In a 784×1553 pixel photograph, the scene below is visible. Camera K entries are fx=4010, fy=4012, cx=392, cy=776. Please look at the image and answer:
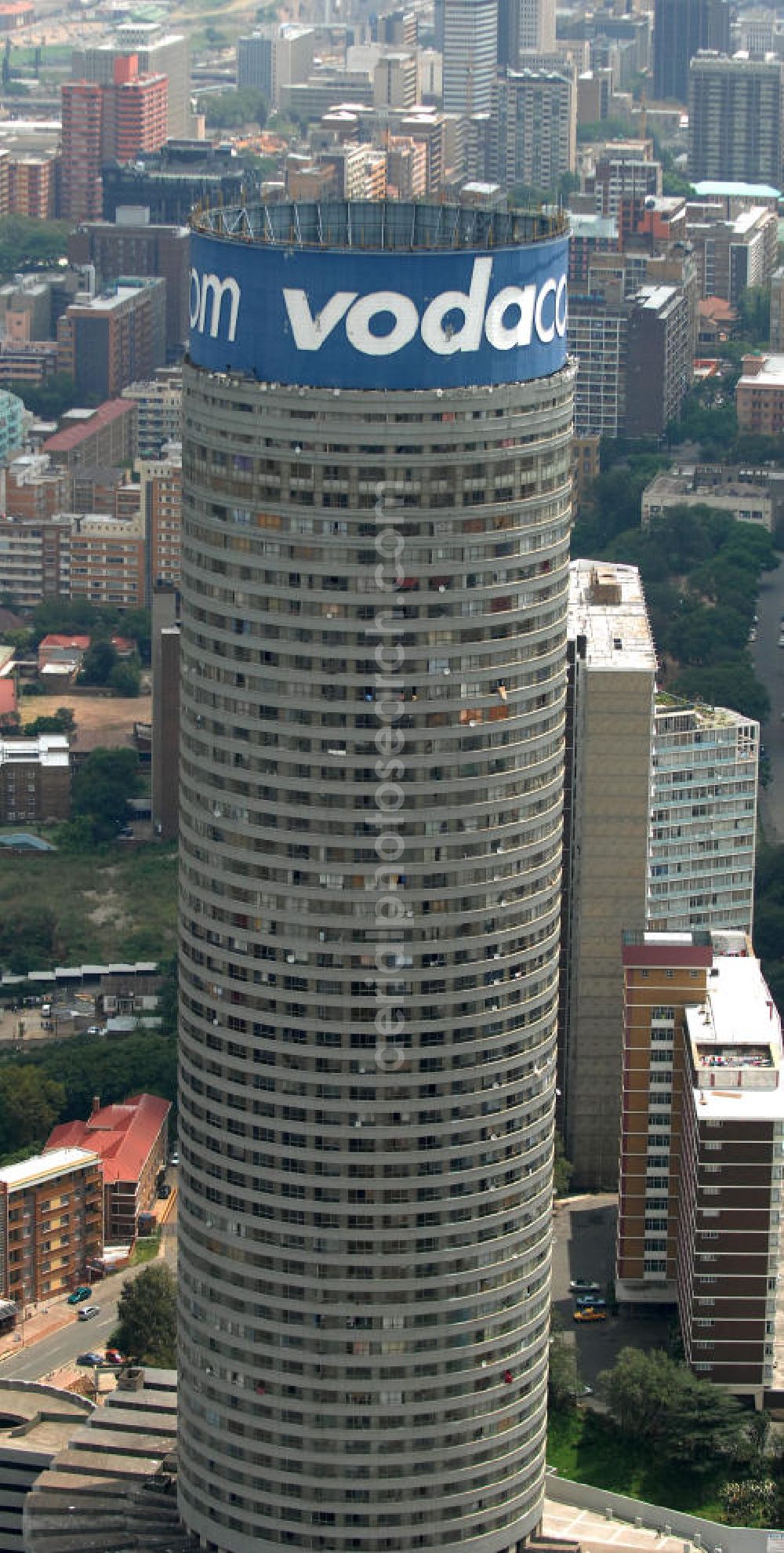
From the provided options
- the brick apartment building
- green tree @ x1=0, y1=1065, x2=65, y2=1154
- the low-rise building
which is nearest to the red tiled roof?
the low-rise building

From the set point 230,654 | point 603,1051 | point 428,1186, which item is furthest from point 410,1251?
point 603,1051

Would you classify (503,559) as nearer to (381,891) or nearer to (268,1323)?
(381,891)

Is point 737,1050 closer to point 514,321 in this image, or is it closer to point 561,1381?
point 561,1381

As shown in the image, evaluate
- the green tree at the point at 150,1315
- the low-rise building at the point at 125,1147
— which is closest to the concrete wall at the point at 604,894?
the low-rise building at the point at 125,1147

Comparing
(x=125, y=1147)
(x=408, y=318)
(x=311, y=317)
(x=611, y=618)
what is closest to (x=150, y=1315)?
(x=125, y=1147)

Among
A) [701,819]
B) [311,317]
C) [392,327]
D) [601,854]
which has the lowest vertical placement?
[601,854]

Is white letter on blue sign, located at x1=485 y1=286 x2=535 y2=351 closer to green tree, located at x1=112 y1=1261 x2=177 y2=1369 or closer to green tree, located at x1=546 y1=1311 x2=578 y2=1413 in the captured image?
green tree, located at x1=546 y1=1311 x2=578 y2=1413
